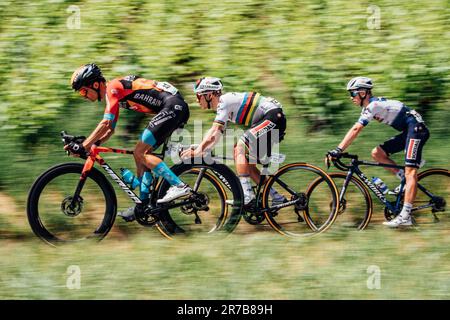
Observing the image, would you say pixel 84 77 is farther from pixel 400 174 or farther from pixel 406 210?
pixel 406 210

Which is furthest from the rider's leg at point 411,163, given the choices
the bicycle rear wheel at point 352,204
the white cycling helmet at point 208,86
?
the white cycling helmet at point 208,86

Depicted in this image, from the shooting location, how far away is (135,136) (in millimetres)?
11148

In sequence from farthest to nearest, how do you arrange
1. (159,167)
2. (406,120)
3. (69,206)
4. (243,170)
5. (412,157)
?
(406,120) < (412,157) < (243,170) < (159,167) < (69,206)

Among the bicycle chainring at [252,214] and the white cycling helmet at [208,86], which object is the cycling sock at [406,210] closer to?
the bicycle chainring at [252,214]

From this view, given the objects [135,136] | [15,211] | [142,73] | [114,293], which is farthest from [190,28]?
[114,293]

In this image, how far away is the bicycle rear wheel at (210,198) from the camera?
953 centimetres

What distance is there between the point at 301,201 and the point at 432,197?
1.59 m

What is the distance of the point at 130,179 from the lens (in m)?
9.57

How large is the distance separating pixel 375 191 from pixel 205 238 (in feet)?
7.02

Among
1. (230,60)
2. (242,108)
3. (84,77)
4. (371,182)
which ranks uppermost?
(84,77)

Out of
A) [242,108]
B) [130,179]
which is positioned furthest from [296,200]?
[130,179]

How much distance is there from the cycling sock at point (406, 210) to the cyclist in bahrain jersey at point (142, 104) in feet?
8.37

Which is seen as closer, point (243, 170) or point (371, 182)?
point (243, 170)

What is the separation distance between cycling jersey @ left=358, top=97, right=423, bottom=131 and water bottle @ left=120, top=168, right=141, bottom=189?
268cm
